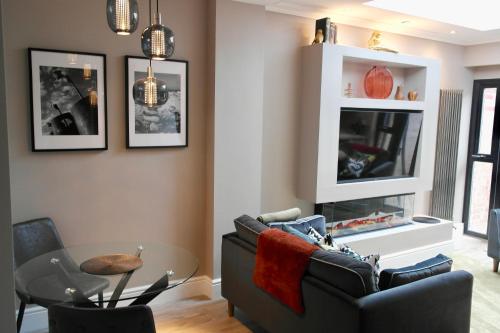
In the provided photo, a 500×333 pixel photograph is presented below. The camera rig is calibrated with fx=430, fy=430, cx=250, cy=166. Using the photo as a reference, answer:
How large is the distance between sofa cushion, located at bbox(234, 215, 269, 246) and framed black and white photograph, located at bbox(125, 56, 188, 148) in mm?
904

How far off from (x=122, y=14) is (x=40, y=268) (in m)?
1.62

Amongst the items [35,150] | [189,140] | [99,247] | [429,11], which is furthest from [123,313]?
[429,11]

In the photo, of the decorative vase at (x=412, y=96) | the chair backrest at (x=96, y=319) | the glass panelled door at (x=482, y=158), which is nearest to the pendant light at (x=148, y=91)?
the chair backrest at (x=96, y=319)

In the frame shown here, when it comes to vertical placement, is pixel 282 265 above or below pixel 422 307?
above

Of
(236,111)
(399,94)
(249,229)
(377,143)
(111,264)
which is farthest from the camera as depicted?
(399,94)

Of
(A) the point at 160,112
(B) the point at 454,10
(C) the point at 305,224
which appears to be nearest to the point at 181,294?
(C) the point at 305,224

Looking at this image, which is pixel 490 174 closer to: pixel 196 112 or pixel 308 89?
pixel 308 89

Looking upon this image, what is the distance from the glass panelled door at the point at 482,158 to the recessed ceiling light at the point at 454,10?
41.7 inches

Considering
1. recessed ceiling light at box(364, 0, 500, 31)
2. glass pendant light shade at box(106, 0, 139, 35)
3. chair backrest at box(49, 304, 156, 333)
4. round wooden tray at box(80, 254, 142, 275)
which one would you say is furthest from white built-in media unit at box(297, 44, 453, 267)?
chair backrest at box(49, 304, 156, 333)

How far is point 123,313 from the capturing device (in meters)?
1.93

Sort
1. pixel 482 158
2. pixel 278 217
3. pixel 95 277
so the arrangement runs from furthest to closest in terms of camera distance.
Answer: pixel 482 158, pixel 278 217, pixel 95 277

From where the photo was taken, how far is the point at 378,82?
468cm

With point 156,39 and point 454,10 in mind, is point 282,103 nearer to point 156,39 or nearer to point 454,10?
point 156,39

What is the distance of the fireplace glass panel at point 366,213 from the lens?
4488 millimetres
